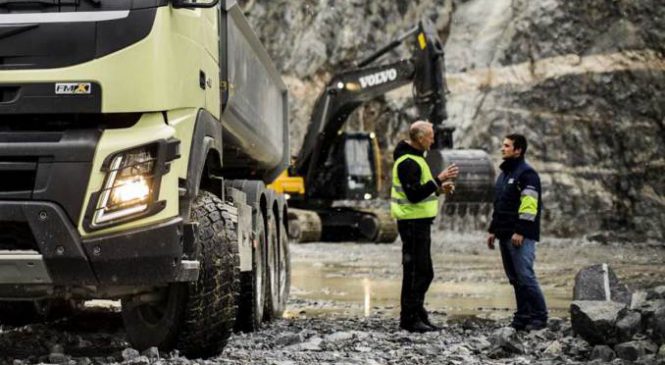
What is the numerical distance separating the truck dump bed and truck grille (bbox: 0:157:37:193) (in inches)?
82.6

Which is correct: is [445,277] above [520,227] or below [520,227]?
below

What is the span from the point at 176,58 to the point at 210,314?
1.66m

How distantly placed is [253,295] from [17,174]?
3477mm

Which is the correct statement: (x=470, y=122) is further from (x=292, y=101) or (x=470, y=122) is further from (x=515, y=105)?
(x=292, y=101)

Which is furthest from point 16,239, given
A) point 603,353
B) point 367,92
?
point 367,92

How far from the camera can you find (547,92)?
105 feet

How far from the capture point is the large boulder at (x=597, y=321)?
22.6 ft

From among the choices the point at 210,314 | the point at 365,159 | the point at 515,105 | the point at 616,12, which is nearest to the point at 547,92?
the point at 515,105

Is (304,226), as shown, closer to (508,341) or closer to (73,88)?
(508,341)

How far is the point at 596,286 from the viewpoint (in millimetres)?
9125

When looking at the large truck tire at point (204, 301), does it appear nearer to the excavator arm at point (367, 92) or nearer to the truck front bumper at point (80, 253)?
the truck front bumper at point (80, 253)

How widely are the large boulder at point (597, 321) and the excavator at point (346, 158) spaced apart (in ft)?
40.8

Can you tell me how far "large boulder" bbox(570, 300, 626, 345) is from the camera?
6895 millimetres

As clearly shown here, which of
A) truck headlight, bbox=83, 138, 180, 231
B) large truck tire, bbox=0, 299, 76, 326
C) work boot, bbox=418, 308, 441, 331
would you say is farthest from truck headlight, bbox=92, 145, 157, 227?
work boot, bbox=418, 308, 441, 331
